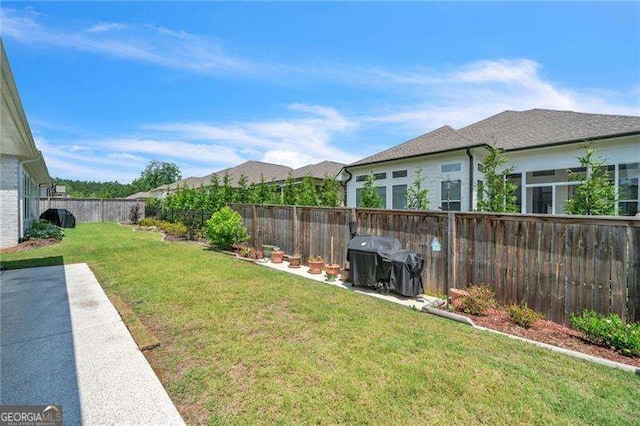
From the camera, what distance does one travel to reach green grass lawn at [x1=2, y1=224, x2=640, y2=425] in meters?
2.41

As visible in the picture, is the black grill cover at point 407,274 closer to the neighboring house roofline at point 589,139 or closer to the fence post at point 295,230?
the fence post at point 295,230

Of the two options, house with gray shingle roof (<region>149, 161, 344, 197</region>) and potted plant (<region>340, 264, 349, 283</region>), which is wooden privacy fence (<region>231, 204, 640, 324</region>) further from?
house with gray shingle roof (<region>149, 161, 344, 197</region>)

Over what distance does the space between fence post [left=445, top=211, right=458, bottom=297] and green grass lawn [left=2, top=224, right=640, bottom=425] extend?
3.76 ft

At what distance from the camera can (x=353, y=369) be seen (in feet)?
9.93

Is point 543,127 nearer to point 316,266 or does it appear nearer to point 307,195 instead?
point 307,195

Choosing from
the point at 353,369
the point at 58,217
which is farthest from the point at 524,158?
the point at 58,217

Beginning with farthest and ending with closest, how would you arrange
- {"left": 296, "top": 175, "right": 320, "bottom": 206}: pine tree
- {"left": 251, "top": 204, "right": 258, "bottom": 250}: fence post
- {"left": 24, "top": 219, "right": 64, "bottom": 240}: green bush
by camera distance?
{"left": 24, "top": 219, "right": 64, "bottom": 240}: green bush, {"left": 296, "top": 175, "right": 320, "bottom": 206}: pine tree, {"left": 251, "top": 204, "right": 258, "bottom": 250}: fence post

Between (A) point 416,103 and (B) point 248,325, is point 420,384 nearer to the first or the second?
(B) point 248,325

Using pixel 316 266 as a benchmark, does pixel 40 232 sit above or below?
above

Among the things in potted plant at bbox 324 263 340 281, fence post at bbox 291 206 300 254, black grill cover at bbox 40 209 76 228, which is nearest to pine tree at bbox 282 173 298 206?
fence post at bbox 291 206 300 254

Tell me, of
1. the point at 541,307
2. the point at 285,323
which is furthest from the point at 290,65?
the point at 541,307

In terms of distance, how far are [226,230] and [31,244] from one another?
7.64 m

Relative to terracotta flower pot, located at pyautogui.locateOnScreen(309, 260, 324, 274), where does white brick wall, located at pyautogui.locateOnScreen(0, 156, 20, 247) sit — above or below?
above
